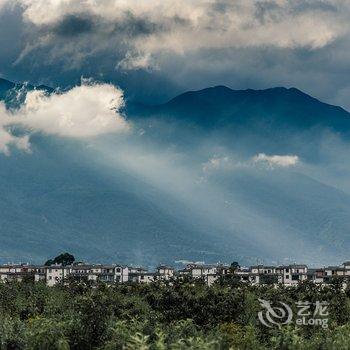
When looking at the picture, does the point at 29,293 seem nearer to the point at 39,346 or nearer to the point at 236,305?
the point at 236,305

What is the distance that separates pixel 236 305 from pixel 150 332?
141ft

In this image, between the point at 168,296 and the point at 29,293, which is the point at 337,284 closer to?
the point at 168,296

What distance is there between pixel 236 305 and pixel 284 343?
154ft

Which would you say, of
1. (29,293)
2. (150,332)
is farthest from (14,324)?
(29,293)

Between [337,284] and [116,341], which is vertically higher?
[337,284]

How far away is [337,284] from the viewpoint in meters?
119

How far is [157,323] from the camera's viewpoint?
5978cm

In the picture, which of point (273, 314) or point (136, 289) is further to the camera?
point (136, 289)

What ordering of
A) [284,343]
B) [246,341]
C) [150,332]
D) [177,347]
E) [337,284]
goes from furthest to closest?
1. [337,284]
2. [246,341]
3. [150,332]
4. [284,343]
5. [177,347]

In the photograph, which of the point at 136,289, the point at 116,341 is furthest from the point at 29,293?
the point at 116,341

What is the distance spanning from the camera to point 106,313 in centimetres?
5041

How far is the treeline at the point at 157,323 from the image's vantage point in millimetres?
44781

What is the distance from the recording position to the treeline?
44.8 metres

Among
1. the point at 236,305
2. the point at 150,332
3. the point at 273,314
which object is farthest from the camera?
the point at 236,305
